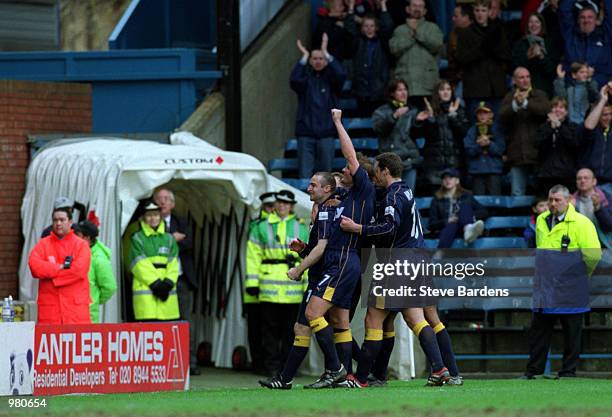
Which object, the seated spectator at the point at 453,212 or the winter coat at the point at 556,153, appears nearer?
the seated spectator at the point at 453,212

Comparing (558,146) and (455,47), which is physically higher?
(455,47)

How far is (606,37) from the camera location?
21000 millimetres

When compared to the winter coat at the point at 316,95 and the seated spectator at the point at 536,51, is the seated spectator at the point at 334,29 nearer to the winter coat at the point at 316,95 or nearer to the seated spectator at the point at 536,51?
the winter coat at the point at 316,95

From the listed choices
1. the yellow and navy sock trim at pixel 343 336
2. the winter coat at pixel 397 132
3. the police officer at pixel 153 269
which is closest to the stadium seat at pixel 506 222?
the winter coat at pixel 397 132

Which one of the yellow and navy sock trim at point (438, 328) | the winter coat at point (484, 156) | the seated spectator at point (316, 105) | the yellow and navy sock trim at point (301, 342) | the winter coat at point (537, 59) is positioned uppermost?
the winter coat at point (537, 59)

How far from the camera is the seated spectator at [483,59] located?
20.8 meters

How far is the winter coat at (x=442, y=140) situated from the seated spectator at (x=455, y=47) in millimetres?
1398

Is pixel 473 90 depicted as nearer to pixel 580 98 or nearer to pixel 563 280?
pixel 580 98

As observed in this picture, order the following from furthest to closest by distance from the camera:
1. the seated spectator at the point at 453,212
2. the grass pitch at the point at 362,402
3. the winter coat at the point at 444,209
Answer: the winter coat at the point at 444,209 < the seated spectator at the point at 453,212 < the grass pitch at the point at 362,402

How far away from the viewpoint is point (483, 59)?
68.6 feet

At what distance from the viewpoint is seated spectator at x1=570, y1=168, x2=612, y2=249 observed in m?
18.0

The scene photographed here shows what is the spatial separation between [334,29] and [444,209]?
3684 mm

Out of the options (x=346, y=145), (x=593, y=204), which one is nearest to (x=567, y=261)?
(x=593, y=204)

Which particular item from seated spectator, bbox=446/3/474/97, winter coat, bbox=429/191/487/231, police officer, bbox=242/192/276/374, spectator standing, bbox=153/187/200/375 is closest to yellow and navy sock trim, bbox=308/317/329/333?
police officer, bbox=242/192/276/374
